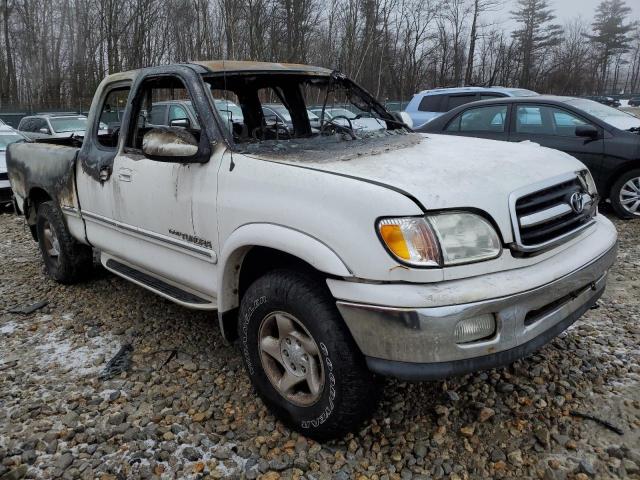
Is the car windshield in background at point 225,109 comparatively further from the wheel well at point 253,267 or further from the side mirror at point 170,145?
the wheel well at point 253,267

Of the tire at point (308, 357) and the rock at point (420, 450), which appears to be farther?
the rock at point (420, 450)

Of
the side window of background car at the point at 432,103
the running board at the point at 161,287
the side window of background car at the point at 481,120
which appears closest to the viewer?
the running board at the point at 161,287

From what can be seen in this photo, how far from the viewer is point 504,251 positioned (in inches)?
83.6

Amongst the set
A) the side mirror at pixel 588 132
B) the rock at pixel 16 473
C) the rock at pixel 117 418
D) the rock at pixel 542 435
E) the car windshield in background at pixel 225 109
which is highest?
the car windshield in background at pixel 225 109

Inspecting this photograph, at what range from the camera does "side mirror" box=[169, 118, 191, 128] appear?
343 centimetres

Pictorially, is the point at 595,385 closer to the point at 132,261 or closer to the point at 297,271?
the point at 297,271

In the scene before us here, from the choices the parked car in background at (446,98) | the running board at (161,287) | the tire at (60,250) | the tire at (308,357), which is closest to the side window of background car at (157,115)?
the running board at (161,287)

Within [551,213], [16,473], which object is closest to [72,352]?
[16,473]

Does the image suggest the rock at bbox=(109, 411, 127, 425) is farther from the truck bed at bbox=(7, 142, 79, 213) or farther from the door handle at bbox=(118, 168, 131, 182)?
the truck bed at bbox=(7, 142, 79, 213)

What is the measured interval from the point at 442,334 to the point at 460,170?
2.63 ft

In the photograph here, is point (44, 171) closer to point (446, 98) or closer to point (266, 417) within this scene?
point (266, 417)

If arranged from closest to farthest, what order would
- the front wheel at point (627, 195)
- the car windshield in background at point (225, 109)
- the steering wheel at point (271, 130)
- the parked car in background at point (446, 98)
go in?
the car windshield in background at point (225, 109), the steering wheel at point (271, 130), the front wheel at point (627, 195), the parked car in background at point (446, 98)

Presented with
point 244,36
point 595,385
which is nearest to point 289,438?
point 595,385

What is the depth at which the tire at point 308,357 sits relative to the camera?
2191mm
